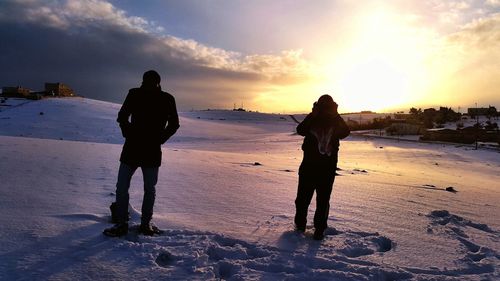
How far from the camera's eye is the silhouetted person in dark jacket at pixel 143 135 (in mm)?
4277

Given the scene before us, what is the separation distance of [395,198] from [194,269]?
5903 millimetres

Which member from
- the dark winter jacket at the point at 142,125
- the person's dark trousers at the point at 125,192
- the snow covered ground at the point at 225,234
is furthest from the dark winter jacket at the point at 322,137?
the person's dark trousers at the point at 125,192

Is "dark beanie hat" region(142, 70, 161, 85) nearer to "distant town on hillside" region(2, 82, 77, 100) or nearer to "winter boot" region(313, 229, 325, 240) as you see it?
"winter boot" region(313, 229, 325, 240)

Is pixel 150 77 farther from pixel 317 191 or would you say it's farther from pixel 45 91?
pixel 45 91

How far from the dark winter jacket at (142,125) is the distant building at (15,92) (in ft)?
217

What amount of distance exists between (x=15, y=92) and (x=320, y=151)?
7268 centimetres

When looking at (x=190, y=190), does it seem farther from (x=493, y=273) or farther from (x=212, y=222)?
(x=493, y=273)

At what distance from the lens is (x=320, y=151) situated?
5.04 metres

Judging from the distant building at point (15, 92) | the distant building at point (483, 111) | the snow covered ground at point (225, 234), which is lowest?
the snow covered ground at point (225, 234)

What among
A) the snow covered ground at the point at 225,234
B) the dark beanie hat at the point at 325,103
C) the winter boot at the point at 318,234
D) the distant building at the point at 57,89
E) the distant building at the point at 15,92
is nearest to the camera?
the snow covered ground at the point at 225,234

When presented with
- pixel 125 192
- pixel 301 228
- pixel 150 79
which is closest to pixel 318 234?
pixel 301 228

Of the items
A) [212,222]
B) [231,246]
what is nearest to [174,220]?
[212,222]

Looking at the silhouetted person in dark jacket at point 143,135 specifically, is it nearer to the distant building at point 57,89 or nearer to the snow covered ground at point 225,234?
the snow covered ground at point 225,234

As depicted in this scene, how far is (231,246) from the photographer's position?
13.8ft
